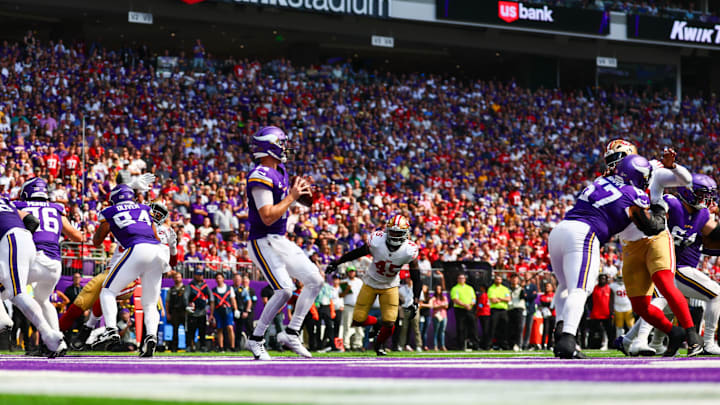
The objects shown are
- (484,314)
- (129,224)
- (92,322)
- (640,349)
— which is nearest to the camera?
(640,349)

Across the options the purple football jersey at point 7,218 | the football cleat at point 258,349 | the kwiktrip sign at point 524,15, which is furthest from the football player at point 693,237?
the kwiktrip sign at point 524,15

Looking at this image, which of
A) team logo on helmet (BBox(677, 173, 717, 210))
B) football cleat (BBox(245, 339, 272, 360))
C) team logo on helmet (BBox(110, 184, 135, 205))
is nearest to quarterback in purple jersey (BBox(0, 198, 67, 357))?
team logo on helmet (BBox(110, 184, 135, 205))

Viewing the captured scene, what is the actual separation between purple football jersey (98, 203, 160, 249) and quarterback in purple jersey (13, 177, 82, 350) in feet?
2.66

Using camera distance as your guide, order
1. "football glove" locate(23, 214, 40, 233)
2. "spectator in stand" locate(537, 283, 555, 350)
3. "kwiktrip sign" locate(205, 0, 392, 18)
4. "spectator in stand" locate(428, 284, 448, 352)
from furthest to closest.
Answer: "kwiktrip sign" locate(205, 0, 392, 18), "spectator in stand" locate(537, 283, 555, 350), "spectator in stand" locate(428, 284, 448, 352), "football glove" locate(23, 214, 40, 233)

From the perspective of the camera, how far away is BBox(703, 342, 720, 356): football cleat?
32.3 ft

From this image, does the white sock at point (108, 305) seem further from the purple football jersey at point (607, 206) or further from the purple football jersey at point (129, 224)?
the purple football jersey at point (607, 206)

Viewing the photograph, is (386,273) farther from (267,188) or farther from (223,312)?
(223,312)

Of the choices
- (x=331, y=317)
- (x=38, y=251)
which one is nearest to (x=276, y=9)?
(x=331, y=317)

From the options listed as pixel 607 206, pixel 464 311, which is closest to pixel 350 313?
pixel 464 311

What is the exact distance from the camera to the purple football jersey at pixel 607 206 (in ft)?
28.7

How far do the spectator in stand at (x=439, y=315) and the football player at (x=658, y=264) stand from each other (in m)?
10.8

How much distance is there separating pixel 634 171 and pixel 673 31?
31.6 meters

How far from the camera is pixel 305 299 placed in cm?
930

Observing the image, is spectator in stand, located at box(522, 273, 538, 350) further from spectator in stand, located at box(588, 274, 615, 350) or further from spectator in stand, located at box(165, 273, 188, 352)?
spectator in stand, located at box(165, 273, 188, 352)
